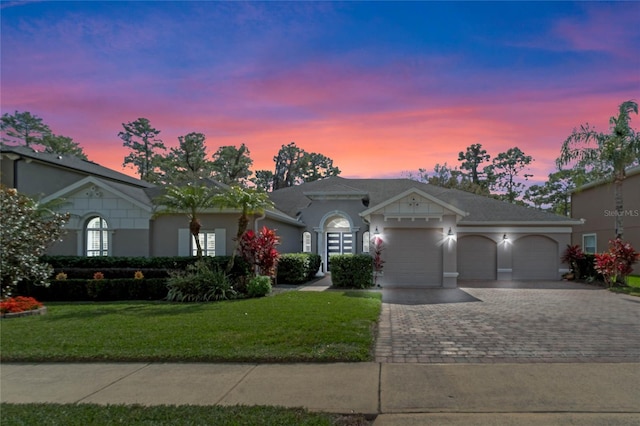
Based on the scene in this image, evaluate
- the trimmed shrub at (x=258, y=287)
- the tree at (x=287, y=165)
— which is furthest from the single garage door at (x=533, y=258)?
the tree at (x=287, y=165)

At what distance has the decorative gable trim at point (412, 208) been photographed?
54.1ft

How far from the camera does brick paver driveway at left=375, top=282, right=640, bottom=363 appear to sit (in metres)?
6.73

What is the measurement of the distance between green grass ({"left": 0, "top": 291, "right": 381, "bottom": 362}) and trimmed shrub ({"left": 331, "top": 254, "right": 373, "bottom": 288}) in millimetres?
4256

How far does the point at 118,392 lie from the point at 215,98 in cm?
955

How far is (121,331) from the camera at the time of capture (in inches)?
326

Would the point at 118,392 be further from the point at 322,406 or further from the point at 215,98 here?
the point at 215,98

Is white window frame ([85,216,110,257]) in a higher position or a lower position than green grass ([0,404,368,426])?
higher

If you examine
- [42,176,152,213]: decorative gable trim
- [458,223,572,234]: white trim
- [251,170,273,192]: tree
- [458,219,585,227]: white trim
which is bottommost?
[458,223,572,234]: white trim

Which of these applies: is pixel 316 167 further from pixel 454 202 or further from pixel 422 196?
pixel 422 196

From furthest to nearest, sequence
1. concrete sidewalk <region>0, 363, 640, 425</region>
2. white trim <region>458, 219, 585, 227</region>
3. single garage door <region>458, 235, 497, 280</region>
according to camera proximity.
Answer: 1. single garage door <region>458, 235, 497, 280</region>
2. white trim <region>458, 219, 585, 227</region>
3. concrete sidewalk <region>0, 363, 640, 425</region>

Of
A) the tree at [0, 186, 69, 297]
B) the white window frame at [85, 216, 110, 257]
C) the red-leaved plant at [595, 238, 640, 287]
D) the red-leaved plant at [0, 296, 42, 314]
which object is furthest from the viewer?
the white window frame at [85, 216, 110, 257]

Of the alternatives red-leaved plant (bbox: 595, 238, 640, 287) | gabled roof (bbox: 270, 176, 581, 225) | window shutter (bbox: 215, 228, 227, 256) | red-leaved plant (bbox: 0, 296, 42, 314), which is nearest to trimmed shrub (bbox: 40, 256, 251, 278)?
window shutter (bbox: 215, 228, 227, 256)

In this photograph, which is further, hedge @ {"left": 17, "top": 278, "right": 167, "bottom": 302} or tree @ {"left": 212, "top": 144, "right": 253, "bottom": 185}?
tree @ {"left": 212, "top": 144, "right": 253, "bottom": 185}

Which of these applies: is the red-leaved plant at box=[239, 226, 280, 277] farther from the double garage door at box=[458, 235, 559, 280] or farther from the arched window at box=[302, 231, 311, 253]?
the double garage door at box=[458, 235, 559, 280]
